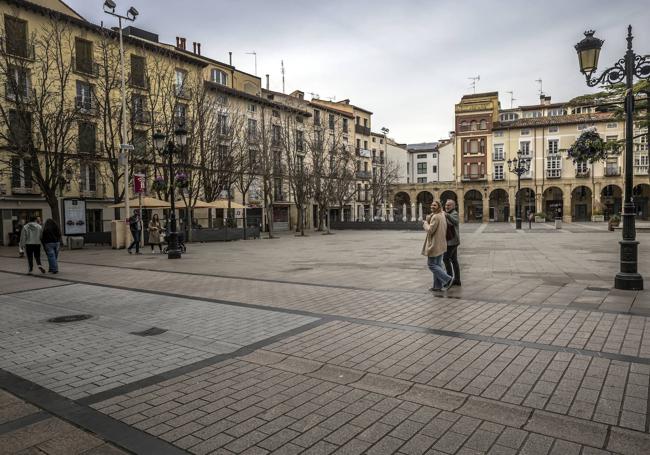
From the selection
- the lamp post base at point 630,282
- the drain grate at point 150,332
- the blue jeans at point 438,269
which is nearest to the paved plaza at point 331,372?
the drain grate at point 150,332

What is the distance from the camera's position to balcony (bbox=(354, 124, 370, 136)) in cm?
6475

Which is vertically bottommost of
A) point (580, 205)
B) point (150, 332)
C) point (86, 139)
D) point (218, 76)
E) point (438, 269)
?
point (150, 332)

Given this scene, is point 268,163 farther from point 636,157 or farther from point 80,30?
point 636,157

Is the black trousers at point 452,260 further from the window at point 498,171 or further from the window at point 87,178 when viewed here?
the window at point 498,171

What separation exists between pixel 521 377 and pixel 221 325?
4.00 m

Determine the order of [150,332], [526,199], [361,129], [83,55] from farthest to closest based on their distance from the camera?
[526,199] → [361,129] → [83,55] → [150,332]

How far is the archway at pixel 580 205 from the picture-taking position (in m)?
64.2

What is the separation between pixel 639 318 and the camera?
6289 millimetres

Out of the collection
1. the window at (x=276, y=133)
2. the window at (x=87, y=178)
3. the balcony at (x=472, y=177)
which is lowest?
the window at (x=87, y=178)

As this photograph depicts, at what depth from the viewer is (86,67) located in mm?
30734

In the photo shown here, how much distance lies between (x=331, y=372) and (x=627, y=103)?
8.26 metres

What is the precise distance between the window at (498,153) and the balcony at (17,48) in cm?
5801

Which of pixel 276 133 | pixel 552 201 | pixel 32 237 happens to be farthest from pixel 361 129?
pixel 32 237

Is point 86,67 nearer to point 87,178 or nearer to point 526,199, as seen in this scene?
point 87,178
